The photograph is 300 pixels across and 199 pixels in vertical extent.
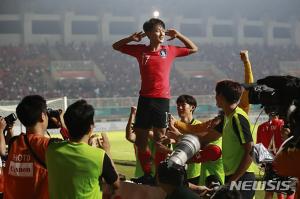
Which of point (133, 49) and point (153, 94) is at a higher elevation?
point (133, 49)

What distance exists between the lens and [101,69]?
48406 millimetres

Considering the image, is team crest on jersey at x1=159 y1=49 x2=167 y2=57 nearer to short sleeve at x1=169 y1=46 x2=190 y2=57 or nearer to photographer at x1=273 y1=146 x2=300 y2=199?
short sleeve at x1=169 y1=46 x2=190 y2=57

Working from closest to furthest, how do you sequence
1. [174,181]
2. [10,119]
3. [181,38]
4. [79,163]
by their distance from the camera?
[174,181], [79,163], [10,119], [181,38]

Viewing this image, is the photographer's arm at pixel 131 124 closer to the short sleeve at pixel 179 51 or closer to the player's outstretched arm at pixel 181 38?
the short sleeve at pixel 179 51

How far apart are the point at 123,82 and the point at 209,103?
12.2 meters

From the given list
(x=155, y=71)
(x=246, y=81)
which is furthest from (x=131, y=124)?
(x=246, y=81)

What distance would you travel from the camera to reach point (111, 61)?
4934 centimetres

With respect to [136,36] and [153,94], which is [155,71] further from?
[136,36]

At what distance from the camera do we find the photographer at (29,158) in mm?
3896

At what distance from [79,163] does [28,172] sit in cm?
53

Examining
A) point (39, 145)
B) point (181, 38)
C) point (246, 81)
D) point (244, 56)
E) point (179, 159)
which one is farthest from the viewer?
point (181, 38)

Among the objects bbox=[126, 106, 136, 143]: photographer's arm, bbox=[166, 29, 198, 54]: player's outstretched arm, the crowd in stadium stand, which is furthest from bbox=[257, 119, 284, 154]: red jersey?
the crowd in stadium stand

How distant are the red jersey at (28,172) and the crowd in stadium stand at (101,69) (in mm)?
38201

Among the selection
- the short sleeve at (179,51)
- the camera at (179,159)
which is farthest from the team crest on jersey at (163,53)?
the camera at (179,159)
